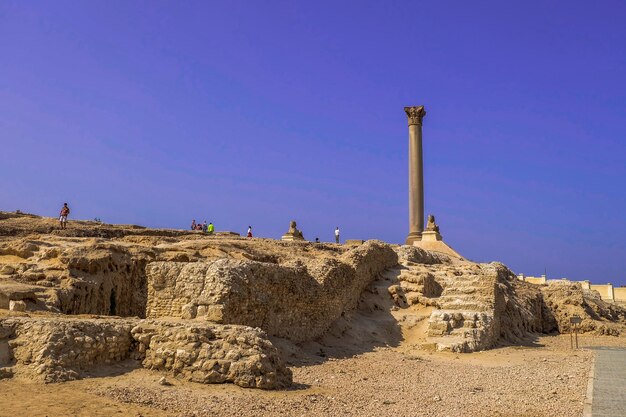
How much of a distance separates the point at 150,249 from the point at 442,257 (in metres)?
16.9

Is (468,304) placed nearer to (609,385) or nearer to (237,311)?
(609,385)

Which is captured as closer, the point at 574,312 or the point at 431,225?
the point at 574,312

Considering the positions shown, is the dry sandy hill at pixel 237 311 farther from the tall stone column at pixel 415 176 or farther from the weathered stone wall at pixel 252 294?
the tall stone column at pixel 415 176

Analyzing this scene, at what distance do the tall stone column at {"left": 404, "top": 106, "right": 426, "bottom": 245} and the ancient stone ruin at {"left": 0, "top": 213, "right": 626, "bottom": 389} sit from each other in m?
10.6

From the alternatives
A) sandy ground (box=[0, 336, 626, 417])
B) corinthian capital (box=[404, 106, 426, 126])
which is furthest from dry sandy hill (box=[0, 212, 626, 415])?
corinthian capital (box=[404, 106, 426, 126])

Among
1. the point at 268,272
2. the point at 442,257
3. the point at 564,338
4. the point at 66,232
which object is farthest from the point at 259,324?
the point at 442,257

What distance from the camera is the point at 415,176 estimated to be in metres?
38.9

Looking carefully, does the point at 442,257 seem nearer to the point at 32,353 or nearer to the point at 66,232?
the point at 66,232

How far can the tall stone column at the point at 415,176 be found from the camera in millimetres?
38594

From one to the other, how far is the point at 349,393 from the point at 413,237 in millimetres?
28512

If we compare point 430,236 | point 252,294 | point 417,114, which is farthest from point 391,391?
point 417,114

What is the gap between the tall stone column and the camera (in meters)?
38.6

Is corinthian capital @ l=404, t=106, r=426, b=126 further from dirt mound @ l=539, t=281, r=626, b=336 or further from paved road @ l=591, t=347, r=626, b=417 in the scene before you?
paved road @ l=591, t=347, r=626, b=417

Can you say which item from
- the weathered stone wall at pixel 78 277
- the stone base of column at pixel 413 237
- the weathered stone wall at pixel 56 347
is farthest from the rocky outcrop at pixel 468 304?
the stone base of column at pixel 413 237
